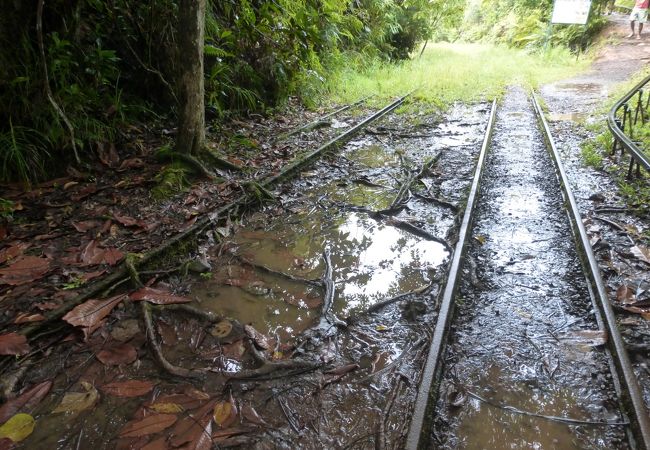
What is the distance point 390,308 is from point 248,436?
144 centimetres

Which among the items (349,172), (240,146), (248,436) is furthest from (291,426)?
(240,146)

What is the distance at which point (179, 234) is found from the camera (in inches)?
146

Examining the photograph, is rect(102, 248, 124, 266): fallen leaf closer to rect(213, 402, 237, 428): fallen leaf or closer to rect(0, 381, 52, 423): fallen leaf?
rect(0, 381, 52, 423): fallen leaf

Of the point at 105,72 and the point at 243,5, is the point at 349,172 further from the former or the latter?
the point at 243,5

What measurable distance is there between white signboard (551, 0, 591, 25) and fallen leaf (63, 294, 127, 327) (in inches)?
795

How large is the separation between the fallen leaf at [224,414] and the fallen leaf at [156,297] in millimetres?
1078

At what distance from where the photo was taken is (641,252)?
3.55 meters

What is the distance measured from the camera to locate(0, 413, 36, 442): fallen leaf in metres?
2.07

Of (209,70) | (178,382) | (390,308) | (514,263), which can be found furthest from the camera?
(209,70)

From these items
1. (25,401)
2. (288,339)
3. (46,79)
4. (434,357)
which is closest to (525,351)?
(434,357)

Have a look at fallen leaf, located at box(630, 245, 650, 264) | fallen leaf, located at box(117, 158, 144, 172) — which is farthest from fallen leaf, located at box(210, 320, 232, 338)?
fallen leaf, located at box(630, 245, 650, 264)

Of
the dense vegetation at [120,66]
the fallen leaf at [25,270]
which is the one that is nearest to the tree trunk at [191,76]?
the dense vegetation at [120,66]

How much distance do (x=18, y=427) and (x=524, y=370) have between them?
2.94 metres

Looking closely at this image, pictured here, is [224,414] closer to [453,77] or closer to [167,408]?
[167,408]
